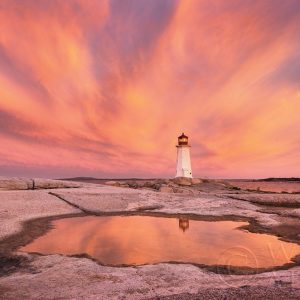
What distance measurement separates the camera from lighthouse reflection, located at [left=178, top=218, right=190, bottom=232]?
45.8ft

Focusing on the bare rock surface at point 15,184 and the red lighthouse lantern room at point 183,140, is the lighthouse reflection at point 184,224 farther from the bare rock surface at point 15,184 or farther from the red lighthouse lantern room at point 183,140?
the red lighthouse lantern room at point 183,140

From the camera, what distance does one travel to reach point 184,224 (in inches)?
590

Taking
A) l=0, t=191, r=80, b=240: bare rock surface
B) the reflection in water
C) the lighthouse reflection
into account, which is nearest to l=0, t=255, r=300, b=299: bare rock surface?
the reflection in water

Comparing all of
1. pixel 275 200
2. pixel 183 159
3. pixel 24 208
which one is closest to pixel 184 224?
pixel 24 208

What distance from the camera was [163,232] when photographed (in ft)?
42.3

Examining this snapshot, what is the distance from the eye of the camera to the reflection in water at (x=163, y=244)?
8.91 m

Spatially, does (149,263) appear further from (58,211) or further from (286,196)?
(286,196)

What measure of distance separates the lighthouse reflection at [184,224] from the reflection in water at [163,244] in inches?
1.8

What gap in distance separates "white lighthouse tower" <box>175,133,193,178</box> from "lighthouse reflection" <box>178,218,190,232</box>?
150 ft

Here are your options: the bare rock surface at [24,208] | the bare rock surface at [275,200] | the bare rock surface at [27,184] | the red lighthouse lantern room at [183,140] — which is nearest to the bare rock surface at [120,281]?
the bare rock surface at [24,208]

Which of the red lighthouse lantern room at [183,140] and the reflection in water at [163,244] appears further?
the red lighthouse lantern room at [183,140]

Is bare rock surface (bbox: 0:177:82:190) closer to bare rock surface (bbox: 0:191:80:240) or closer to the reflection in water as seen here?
bare rock surface (bbox: 0:191:80:240)

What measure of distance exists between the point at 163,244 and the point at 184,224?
14.2ft

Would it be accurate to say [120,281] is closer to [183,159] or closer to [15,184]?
[15,184]
